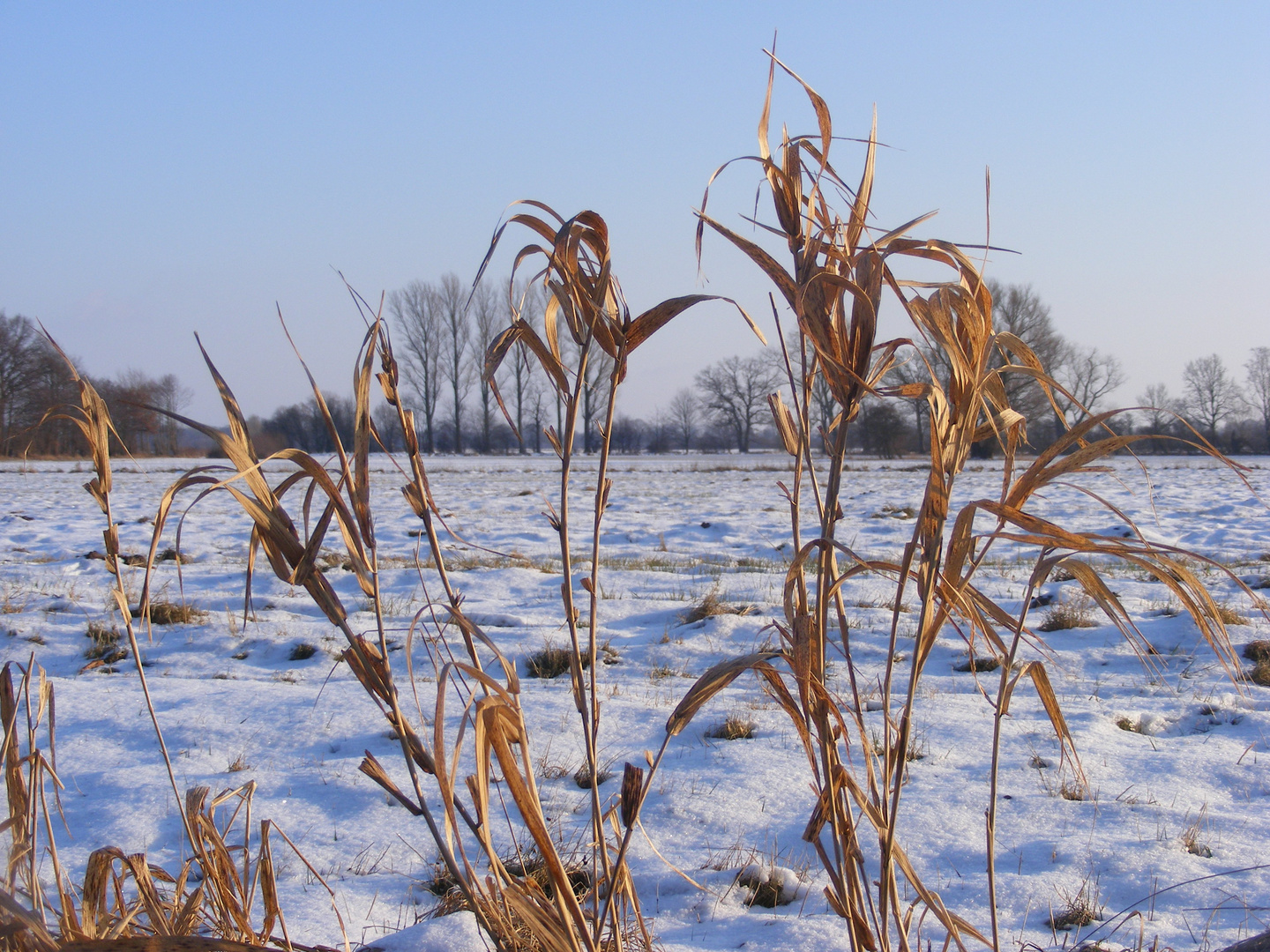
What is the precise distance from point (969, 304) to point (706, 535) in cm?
712

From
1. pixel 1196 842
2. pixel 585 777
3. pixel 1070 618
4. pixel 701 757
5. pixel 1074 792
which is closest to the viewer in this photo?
pixel 1196 842

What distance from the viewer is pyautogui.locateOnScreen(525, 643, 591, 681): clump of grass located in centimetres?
320

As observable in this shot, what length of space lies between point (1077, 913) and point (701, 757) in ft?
3.61

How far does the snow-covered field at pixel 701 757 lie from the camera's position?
1.55 meters

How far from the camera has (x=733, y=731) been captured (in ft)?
8.36

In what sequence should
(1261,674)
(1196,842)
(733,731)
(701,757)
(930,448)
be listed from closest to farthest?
(930,448) < (1196,842) < (701,757) < (733,731) < (1261,674)

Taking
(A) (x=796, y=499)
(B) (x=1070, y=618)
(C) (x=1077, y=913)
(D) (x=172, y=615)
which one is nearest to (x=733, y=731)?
(C) (x=1077, y=913)

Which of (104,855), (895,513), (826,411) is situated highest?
(826,411)

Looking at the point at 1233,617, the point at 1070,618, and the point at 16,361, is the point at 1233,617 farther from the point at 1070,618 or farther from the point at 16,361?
the point at 16,361

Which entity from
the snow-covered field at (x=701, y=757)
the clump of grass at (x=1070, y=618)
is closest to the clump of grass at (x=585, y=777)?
the snow-covered field at (x=701, y=757)

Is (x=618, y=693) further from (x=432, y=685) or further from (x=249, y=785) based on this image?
(x=249, y=785)

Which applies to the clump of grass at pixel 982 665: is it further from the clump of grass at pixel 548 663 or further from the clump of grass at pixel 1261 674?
the clump of grass at pixel 548 663

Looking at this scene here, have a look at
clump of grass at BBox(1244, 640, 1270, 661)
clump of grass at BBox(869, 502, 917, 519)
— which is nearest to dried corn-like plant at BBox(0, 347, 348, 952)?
clump of grass at BBox(1244, 640, 1270, 661)

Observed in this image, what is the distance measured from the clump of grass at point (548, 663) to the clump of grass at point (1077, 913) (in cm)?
202
